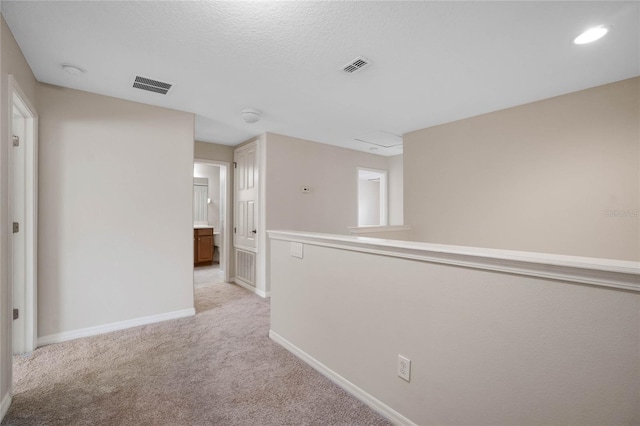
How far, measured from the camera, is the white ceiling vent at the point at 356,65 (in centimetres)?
221

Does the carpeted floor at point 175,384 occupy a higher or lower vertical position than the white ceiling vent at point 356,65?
lower

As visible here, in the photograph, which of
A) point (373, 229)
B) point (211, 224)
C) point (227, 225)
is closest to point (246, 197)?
point (227, 225)

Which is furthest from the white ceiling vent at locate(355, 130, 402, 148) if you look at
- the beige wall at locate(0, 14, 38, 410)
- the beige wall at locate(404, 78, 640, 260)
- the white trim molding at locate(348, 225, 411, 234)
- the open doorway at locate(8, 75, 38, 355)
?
the open doorway at locate(8, 75, 38, 355)

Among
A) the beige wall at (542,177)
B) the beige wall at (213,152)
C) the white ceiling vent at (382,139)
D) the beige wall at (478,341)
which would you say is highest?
the white ceiling vent at (382,139)

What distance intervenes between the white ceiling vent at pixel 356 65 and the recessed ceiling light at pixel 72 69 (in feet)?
7.32

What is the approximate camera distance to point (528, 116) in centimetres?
308

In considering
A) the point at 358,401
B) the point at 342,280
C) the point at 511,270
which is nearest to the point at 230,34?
the point at 342,280

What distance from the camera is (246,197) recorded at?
4.66 meters

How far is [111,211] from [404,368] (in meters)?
3.13

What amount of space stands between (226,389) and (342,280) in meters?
1.14

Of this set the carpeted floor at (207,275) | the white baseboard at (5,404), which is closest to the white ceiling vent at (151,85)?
the white baseboard at (5,404)

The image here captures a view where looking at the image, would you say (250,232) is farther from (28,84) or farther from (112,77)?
(28,84)

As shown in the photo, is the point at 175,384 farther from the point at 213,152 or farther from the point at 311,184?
the point at 213,152

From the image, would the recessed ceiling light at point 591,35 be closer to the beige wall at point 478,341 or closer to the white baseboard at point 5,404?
the beige wall at point 478,341
